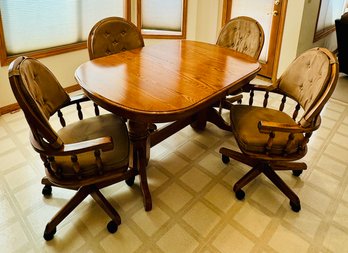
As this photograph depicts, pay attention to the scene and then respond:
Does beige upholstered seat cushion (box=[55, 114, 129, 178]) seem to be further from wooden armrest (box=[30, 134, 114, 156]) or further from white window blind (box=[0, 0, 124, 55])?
white window blind (box=[0, 0, 124, 55])

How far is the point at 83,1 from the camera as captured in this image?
10.8 ft

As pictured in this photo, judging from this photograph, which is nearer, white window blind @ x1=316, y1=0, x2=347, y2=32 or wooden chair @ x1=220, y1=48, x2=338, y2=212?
wooden chair @ x1=220, y1=48, x2=338, y2=212

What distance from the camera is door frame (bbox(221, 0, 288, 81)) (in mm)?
3564

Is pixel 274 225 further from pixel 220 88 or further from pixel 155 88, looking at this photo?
pixel 155 88

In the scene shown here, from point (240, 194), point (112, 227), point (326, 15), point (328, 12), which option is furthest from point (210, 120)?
point (328, 12)

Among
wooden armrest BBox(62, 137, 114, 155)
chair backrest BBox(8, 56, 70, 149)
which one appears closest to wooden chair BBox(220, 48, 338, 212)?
wooden armrest BBox(62, 137, 114, 155)

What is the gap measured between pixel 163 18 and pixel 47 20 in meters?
1.54

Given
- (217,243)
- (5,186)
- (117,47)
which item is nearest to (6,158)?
(5,186)

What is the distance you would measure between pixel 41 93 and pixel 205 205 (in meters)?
1.22

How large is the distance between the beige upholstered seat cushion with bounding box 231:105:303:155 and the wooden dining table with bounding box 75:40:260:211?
0.81 feet

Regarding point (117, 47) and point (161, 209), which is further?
point (117, 47)

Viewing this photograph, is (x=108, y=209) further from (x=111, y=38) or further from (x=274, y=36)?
(x=274, y=36)

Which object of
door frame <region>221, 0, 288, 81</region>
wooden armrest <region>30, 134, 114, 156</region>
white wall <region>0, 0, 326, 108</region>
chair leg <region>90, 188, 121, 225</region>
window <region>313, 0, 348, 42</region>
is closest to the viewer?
wooden armrest <region>30, 134, 114, 156</region>

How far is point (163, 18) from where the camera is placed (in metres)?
4.00
